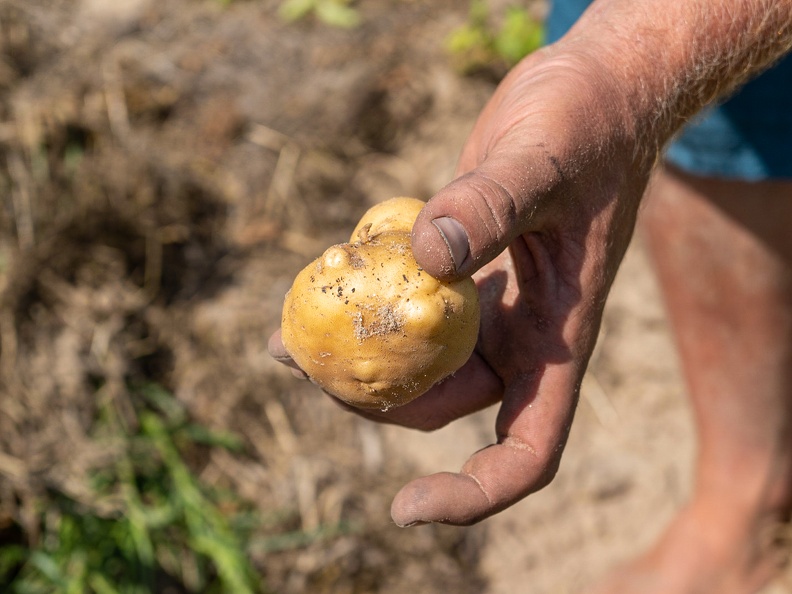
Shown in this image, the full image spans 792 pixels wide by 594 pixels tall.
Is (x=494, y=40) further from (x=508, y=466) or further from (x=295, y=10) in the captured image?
(x=508, y=466)

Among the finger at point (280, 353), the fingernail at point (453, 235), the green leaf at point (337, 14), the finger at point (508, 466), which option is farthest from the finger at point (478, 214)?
the green leaf at point (337, 14)

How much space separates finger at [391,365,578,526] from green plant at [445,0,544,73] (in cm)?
266

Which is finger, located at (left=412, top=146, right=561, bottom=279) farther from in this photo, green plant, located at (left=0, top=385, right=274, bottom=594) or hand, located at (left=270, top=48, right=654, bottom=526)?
green plant, located at (left=0, top=385, right=274, bottom=594)

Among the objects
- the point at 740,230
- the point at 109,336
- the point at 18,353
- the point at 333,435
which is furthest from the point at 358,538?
the point at 740,230

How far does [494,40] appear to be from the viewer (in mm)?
4020

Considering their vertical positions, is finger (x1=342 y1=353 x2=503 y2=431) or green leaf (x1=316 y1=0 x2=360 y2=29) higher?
finger (x1=342 y1=353 x2=503 y2=431)

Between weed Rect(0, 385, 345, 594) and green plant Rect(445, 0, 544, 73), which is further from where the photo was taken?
green plant Rect(445, 0, 544, 73)

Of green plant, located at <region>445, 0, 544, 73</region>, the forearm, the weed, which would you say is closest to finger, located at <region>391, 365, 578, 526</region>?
the forearm

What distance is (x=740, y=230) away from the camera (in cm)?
249

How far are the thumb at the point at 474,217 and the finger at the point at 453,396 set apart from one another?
0.40 metres

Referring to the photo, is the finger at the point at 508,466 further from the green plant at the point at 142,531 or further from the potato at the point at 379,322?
the green plant at the point at 142,531

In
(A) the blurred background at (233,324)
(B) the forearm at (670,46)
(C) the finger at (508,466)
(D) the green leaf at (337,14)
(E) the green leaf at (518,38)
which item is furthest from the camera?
(D) the green leaf at (337,14)

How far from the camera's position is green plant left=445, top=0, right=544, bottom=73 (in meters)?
3.94

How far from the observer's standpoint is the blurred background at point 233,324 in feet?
9.73
